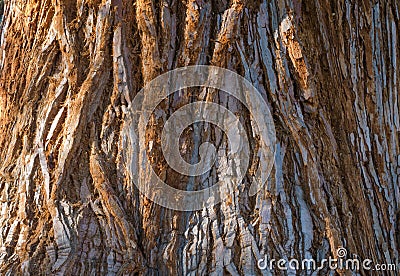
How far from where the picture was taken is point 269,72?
240 cm

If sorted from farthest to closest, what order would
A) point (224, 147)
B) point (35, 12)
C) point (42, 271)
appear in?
point (35, 12) < point (224, 147) < point (42, 271)

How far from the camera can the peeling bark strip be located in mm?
2229

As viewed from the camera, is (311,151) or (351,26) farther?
(351,26)

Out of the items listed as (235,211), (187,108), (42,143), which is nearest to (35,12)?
(42,143)

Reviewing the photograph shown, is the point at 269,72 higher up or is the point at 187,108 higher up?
the point at 269,72

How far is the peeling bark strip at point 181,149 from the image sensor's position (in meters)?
2.23

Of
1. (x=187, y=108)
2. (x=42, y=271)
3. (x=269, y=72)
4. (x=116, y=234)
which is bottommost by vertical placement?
(x=42, y=271)

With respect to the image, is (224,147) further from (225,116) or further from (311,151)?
(311,151)

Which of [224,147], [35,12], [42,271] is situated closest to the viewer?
[42,271]

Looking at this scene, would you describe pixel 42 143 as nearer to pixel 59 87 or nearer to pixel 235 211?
pixel 59 87

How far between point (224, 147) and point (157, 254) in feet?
1.69

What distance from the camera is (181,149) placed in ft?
7.63

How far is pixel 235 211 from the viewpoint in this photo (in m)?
2.26

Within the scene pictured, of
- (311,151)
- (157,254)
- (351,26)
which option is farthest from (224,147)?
(351,26)
